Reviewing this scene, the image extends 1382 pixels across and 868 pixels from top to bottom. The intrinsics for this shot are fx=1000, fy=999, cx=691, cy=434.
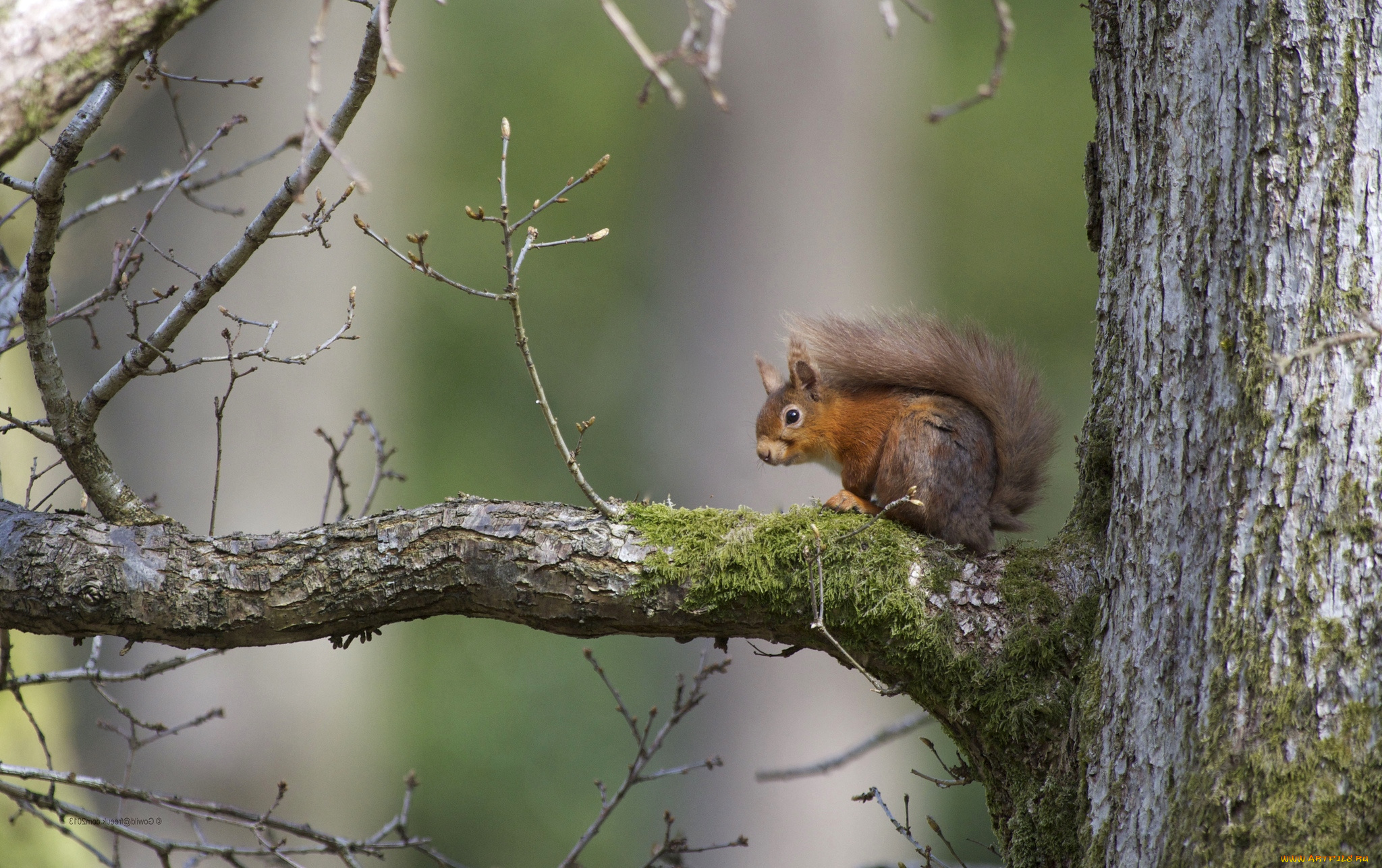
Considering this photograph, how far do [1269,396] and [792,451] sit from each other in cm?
158

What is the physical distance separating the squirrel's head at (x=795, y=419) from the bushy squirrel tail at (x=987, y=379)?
36 centimetres

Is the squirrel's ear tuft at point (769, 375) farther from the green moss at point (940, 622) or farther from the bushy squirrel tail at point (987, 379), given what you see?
the green moss at point (940, 622)

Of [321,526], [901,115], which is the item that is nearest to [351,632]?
[321,526]

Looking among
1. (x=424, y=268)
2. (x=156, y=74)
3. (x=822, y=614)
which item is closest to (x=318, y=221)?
(x=424, y=268)

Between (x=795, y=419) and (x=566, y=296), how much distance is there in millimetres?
8253

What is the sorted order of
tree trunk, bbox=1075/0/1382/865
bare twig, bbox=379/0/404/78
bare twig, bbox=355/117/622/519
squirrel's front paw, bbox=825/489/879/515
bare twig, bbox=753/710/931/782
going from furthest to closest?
bare twig, bbox=753/710/931/782
squirrel's front paw, bbox=825/489/879/515
bare twig, bbox=355/117/622/519
tree trunk, bbox=1075/0/1382/865
bare twig, bbox=379/0/404/78

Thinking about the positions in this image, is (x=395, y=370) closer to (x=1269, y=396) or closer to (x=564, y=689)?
(x=564, y=689)

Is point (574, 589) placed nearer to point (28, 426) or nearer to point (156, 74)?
point (28, 426)

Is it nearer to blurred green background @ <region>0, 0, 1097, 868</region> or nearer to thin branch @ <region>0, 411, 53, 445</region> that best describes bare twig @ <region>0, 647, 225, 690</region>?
thin branch @ <region>0, 411, 53, 445</region>

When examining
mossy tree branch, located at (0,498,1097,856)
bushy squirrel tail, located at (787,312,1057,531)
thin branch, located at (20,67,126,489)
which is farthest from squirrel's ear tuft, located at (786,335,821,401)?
thin branch, located at (20,67,126,489)

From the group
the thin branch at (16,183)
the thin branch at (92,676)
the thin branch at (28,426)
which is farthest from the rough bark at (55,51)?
the thin branch at (92,676)

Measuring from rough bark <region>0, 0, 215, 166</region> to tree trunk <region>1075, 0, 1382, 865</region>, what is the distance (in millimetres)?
1521

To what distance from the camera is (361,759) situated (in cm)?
561

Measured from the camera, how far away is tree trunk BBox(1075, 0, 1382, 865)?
137 cm
